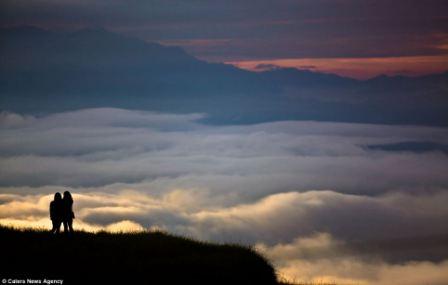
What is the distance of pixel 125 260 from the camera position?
2527 centimetres

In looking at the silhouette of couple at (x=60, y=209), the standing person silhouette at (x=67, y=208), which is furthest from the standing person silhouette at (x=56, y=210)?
the standing person silhouette at (x=67, y=208)

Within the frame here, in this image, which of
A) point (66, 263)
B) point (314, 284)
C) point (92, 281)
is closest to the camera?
point (92, 281)

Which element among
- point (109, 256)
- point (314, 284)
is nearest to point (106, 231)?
point (109, 256)

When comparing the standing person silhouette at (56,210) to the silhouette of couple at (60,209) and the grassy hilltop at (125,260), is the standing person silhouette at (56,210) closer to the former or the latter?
the silhouette of couple at (60,209)

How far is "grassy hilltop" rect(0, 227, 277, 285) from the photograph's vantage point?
2350 cm

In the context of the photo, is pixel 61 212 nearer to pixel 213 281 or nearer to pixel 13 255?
pixel 13 255

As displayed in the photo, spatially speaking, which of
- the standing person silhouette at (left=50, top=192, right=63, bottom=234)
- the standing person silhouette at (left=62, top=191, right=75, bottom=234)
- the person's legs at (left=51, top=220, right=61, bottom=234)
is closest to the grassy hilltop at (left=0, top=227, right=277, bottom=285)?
the person's legs at (left=51, top=220, right=61, bottom=234)

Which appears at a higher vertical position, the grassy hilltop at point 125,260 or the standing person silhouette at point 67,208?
the standing person silhouette at point 67,208

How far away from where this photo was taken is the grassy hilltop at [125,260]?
77.1 ft

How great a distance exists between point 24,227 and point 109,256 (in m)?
6.77

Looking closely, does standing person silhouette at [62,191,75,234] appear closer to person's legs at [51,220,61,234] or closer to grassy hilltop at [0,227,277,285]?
person's legs at [51,220,61,234]

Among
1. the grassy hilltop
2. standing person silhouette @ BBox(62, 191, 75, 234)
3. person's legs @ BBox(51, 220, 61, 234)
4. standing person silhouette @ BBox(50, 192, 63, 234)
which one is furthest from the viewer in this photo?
Result: person's legs @ BBox(51, 220, 61, 234)

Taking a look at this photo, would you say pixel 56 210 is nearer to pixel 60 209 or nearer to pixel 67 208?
pixel 60 209

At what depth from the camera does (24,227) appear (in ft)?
98.5
